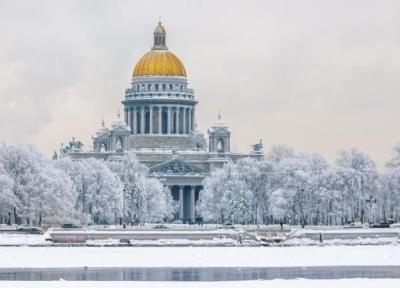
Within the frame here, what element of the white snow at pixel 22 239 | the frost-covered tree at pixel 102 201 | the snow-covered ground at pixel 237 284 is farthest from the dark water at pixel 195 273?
the frost-covered tree at pixel 102 201

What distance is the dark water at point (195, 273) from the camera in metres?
→ 84.8

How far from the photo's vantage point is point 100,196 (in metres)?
197

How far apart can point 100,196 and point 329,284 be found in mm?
118182

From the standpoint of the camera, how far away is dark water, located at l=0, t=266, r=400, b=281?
84.8 m

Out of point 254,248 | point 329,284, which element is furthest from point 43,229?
point 329,284

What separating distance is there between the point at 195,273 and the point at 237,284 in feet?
27.6

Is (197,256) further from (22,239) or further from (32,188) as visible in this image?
(32,188)

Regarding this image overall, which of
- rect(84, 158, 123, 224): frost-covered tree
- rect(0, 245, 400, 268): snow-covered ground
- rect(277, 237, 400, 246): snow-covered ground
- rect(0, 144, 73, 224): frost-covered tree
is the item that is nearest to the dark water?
rect(0, 245, 400, 268): snow-covered ground

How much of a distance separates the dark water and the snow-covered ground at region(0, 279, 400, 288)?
2648 mm

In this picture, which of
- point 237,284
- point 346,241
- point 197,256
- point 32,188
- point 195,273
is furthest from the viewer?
point 32,188

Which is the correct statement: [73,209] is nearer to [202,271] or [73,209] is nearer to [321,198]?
[321,198]

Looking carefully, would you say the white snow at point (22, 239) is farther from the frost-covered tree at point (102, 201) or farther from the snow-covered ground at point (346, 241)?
the frost-covered tree at point (102, 201)

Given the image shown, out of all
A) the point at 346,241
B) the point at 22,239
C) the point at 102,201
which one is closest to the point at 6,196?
the point at 102,201

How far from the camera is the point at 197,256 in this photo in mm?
105125
